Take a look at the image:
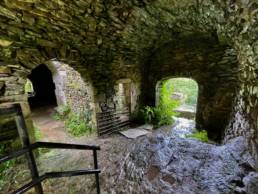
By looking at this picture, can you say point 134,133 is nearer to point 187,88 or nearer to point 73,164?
point 73,164

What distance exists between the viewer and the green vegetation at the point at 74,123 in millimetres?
4509

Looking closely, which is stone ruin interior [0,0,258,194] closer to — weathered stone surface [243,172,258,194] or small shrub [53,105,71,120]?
weathered stone surface [243,172,258,194]

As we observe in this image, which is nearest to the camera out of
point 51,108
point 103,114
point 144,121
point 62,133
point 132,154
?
point 132,154

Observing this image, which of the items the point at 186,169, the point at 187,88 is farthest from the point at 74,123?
the point at 187,88

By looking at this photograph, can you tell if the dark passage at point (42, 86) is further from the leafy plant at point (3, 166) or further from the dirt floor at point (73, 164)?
the leafy plant at point (3, 166)

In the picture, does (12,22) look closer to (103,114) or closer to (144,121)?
(103,114)

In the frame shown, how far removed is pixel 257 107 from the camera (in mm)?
1322

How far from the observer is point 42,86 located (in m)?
8.77

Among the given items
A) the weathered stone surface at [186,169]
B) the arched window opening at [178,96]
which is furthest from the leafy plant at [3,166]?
the arched window opening at [178,96]

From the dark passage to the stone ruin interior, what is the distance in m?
3.22

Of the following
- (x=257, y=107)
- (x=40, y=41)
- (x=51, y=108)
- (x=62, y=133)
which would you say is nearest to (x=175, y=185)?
(x=257, y=107)

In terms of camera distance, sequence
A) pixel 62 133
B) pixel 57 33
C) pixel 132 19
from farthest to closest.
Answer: pixel 62 133 → pixel 132 19 → pixel 57 33

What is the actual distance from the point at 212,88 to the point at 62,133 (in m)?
4.92

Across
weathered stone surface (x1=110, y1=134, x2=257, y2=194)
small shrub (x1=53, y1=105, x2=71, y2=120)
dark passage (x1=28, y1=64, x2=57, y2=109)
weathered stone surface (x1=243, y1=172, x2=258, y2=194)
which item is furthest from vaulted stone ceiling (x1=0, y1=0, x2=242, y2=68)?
dark passage (x1=28, y1=64, x2=57, y2=109)
